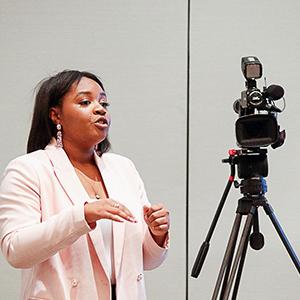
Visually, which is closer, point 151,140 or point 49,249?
point 49,249

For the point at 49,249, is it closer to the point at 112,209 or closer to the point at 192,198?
the point at 112,209

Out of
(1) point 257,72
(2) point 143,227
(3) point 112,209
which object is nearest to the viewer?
(3) point 112,209

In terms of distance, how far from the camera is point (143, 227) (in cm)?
161

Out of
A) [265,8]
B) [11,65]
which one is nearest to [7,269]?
[11,65]

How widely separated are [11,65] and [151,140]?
0.72m

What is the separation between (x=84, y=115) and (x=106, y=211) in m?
0.36

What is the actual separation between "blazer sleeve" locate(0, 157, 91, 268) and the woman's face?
152 mm

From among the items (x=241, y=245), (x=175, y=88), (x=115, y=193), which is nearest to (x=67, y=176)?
(x=115, y=193)

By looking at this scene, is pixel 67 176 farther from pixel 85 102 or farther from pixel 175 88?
pixel 175 88

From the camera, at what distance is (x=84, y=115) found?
1.59 meters

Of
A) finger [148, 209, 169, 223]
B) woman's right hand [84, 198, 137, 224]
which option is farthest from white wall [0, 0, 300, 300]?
woman's right hand [84, 198, 137, 224]

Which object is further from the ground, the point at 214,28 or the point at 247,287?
the point at 214,28

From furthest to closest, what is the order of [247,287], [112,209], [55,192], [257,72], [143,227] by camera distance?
[247,287] < [257,72] < [143,227] < [55,192] < [112,209]

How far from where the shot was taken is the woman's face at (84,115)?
159 cm
